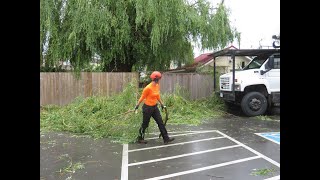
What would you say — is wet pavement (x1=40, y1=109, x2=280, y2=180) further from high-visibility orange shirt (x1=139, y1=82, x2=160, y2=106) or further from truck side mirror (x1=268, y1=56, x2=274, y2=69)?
truck side mirror (x1=268, y1=56, x2=274, y2=69)

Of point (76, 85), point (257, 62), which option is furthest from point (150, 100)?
point (76, 85)

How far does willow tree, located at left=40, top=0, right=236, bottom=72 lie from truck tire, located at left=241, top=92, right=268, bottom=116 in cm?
377

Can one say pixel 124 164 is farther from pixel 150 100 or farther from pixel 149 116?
pixel 150 100

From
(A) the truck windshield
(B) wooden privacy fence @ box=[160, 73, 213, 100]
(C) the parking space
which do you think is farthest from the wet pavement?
(B) wooden privacy fence @ box=[160, 73, 213, 100]

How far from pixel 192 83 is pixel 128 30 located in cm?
446

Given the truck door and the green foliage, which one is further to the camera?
the truck door

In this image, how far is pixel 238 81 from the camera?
13.5 m

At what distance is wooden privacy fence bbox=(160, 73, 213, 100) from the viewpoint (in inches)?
656

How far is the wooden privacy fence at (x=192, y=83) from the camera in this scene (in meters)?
16.7
